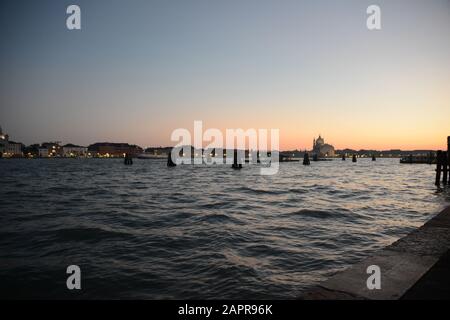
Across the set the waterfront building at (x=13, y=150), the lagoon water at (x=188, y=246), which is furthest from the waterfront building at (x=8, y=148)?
the lagoon water at (x=188, y=246)

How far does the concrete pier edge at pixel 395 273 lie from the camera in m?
3.59

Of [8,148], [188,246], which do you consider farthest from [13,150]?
[188,246]

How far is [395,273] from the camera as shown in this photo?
4.29 m

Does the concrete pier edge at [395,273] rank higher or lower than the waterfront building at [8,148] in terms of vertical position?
lower

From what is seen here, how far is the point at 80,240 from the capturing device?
8867 mm

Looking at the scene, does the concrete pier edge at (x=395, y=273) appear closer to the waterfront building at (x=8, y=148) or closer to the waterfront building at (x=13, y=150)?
the waterfront building at (x=8, y=148)

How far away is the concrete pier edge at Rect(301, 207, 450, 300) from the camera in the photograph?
11.8ft

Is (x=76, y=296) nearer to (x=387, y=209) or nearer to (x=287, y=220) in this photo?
(x=287, y=220)

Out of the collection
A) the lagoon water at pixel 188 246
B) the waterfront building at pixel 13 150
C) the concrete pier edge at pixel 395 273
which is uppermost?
the waterfront building at pixel 13 150

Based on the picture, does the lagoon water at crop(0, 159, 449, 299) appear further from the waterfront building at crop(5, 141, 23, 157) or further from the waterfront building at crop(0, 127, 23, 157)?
the waterfront building at crop(5, 141, 23, 157)

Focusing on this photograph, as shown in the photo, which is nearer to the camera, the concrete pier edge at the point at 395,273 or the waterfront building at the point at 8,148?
the concrete pier edge at the point at 395,273

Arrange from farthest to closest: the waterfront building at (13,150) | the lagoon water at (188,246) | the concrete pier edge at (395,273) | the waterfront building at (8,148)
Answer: the waterfront building at (13,150) → the waterfront building at (8,148) → the lagoon water at (188,246) → the concrete pier edge at (395,273)

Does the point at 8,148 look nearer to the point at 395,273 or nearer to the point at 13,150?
the point at 13,150
